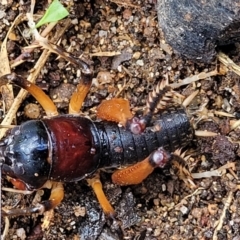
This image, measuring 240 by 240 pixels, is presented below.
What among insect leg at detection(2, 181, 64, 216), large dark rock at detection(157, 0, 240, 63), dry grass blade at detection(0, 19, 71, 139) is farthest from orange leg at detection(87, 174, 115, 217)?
large dark rock at detection(157, 0, 240, 63)

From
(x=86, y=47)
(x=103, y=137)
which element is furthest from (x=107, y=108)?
(x=86, y=47)

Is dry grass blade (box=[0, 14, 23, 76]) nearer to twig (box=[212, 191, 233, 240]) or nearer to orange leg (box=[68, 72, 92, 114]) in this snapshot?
orange leg (box=[68, 72, 92, 114])

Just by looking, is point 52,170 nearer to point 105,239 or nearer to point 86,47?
point 105,239

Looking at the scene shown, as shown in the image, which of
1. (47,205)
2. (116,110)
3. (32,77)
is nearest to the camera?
(47,205)

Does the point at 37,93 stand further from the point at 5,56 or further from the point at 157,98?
the point at 157,98

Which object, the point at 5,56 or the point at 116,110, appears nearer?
the point at 116,110

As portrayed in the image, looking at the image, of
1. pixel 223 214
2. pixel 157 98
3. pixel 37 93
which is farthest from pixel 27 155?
pixel 223 214

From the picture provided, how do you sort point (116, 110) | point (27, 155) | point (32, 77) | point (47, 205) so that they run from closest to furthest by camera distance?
point (27, 155) → point (47, 205) → point (116, 110) → point (32, 77)
